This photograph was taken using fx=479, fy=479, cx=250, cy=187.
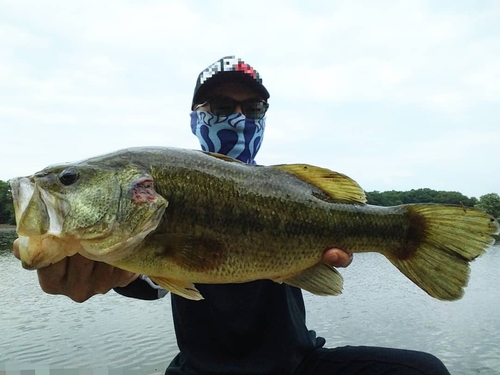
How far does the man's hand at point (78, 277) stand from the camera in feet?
10.0

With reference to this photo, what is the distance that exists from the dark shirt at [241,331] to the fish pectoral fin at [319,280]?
3.31 feet

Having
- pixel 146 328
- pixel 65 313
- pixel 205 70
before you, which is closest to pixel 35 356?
pixel 146 328

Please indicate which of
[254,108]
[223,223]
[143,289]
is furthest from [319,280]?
[254,108]

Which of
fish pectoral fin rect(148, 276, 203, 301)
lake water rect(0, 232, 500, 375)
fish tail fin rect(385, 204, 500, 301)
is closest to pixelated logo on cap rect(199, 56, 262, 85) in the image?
fish tail fin rect(385, 204, 500, 301)

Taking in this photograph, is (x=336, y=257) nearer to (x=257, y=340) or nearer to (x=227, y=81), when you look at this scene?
(x=257, y=340)

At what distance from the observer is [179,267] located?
2748mm

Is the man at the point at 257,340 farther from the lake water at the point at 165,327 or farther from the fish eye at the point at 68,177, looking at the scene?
the lake water at the point at 165,327

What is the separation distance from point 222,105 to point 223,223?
225 centimetres

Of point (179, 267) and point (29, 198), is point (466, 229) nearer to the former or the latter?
point (179, 267)

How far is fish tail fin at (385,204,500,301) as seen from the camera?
3121 mm

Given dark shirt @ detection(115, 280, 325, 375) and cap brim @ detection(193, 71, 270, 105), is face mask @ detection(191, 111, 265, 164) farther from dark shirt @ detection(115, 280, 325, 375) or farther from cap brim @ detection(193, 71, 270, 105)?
dark shirt @ detection(115, 280, 325, 375)

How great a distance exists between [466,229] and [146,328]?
14.2 meters

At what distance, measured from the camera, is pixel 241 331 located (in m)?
4.09

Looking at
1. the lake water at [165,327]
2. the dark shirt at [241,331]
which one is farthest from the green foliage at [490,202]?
the dark shirt at [241,331]
